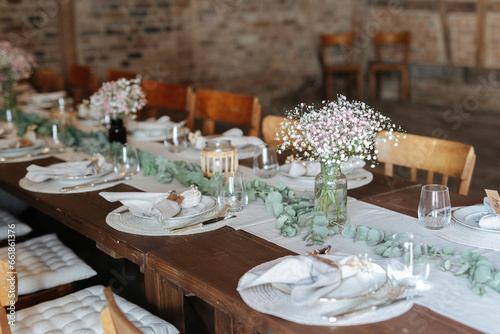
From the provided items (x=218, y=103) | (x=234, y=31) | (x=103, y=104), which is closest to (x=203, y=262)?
(x=103, y=104)

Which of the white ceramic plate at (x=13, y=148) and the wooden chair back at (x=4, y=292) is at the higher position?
the white ceramic plate at (x=13, y=148)

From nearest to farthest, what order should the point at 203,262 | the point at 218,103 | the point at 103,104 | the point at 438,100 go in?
the point at 203,262
the point at 103,104
the point at 218,103
the point at 438,100

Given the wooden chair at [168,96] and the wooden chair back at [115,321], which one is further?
the wooden chair at [168,96]

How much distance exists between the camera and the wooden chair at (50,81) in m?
5.14

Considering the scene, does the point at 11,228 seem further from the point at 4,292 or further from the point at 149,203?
the point at 4,292

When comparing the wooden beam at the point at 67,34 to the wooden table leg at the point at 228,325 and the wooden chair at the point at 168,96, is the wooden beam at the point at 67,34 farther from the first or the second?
the wooden table leg at the point at 228,325

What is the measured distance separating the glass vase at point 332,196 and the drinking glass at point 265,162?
19.7 inches

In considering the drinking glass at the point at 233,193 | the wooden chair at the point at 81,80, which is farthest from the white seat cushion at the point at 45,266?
the wooden chair at the point at 81,80

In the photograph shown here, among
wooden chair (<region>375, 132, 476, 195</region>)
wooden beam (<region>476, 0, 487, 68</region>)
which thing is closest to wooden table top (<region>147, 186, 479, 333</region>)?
wooden chair (<region>375, 132, 476, 195</region>)

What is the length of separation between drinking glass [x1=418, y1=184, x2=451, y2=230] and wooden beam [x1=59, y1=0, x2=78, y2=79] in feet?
17.0

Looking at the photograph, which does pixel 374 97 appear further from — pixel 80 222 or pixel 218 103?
pixel 80 222

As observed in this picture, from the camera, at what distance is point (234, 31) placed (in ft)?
24.9

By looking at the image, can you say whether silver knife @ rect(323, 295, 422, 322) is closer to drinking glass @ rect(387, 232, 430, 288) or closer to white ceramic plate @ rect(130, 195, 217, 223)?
drinking glass @ rect(387, 232, 430, 288)

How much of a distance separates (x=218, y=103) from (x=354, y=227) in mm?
1972
